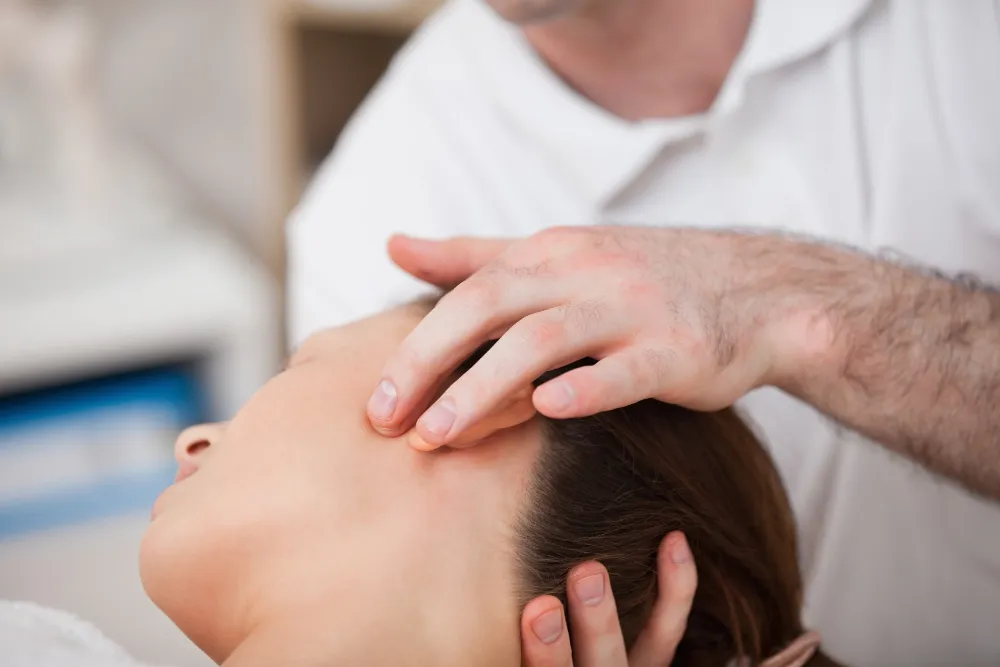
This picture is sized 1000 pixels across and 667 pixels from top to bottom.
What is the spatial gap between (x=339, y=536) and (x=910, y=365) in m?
0.49

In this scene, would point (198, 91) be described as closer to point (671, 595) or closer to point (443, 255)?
point (443, 255)

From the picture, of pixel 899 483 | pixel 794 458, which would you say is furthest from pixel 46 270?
pixel 899 483

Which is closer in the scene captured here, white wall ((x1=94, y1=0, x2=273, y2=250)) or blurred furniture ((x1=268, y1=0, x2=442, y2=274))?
blurred furniture ((x1=268, y1=0, x2=442, y2=274))

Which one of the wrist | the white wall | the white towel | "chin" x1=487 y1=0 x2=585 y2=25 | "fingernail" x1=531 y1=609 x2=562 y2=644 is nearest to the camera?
the white towel

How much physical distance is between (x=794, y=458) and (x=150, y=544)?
688 mm

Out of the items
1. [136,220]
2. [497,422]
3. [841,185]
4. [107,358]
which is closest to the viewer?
[497,422]

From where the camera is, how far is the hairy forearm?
0.75m

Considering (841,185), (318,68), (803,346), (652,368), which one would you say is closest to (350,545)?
(652,368)

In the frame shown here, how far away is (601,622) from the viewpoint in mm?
638

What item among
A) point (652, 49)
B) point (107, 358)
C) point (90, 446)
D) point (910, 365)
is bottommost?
point (90, 446)

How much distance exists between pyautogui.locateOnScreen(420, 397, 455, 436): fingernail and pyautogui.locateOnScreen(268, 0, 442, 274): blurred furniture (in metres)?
1.41

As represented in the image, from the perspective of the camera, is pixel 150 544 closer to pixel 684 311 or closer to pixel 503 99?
pixel 684 311

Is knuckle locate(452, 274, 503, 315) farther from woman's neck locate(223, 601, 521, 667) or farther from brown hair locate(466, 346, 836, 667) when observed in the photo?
woman's neck locate(223, 601, 521, 667)

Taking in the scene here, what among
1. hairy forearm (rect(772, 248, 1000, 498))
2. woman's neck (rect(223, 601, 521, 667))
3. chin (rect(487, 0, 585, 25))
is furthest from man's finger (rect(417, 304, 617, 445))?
chin (rect(487, 0, 585, 25))
